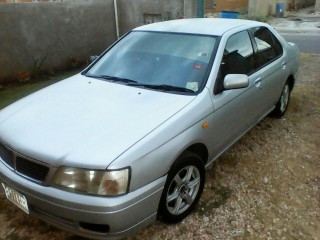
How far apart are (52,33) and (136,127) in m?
5.77

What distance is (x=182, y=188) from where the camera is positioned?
2865 mm

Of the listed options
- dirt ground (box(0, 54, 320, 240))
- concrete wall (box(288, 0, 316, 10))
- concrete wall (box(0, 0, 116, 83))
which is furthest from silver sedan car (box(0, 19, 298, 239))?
concrete wall (box(288, 0, 316, 10))

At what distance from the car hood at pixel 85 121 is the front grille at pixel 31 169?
74 mm

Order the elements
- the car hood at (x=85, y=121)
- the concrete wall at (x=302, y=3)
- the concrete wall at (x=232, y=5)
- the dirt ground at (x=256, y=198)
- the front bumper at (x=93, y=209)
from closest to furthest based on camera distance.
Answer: the front bumper at (x=93, y=209) < the car hood at (x=85, y=121) < the dirt ground at (x=256, y=198) < the concrete wall at (x=232, y=5) < the concrete wall at (x=302, y=3)

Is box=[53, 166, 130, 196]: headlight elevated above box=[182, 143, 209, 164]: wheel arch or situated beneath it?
elevated above

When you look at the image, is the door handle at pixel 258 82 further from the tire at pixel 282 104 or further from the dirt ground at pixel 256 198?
the tire at pixel 282 104

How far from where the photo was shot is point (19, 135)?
2.58 metres

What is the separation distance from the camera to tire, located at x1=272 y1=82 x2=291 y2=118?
15.8ft

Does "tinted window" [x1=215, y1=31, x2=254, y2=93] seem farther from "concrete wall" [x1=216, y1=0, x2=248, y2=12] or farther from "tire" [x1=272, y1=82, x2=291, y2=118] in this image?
"concrete wall" [x1=216, y1=0, x2=248, y2=12]

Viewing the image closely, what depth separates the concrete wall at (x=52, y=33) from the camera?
6.73 meters

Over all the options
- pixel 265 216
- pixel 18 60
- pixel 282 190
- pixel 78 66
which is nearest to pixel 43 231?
pixel 265 216

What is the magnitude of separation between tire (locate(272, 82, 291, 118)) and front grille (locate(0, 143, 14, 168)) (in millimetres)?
3606

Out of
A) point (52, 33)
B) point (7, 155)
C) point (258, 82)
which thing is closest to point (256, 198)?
point (258, 82)

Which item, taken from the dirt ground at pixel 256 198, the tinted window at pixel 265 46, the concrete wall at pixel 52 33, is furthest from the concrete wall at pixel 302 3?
the dirt ground at pixel 256 198
